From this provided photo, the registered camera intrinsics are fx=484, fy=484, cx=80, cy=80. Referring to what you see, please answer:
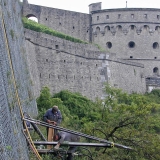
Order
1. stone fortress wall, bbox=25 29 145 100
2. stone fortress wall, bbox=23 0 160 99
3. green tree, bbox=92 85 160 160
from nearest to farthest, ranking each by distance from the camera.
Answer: green tree, bbox=92 85 160 160 → stone fortress wall, bbox=25 29 145 100 → stone fortress wall, bbox=23 0 160 99

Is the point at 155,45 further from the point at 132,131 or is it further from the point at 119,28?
the point at 132,131

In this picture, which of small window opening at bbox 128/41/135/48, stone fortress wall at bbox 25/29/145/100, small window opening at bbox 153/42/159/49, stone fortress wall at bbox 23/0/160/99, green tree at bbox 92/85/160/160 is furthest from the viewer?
small window opening at bbox 153/42/159/49

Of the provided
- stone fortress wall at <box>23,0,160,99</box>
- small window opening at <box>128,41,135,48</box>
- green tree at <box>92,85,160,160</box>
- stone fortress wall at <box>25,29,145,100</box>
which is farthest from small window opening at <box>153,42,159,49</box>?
green tree at <box>92,85,160,160</box>

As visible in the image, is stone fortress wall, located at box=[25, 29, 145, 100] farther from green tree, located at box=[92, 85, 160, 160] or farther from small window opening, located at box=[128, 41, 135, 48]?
small window opening, located at box=[128, 41, 135, 48]

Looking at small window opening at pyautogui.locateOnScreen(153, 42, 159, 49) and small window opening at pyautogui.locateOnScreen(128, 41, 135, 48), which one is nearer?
small window opening at pyautogui.locateOnScreen(128, 41, 135, 48)

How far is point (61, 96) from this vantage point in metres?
22.1

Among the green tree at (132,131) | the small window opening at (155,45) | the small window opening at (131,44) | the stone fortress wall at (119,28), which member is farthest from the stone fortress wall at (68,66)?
the small window opening at (155,45)

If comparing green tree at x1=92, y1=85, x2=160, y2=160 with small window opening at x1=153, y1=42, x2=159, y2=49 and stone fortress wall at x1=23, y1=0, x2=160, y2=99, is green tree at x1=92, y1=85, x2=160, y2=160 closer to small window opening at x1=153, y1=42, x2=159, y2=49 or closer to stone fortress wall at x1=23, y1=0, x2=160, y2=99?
stone fortress wall at x1=23, y1=0, x2=160, y2=99

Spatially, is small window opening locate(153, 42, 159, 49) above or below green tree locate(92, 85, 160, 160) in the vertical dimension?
above

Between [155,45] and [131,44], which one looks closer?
[131,44]

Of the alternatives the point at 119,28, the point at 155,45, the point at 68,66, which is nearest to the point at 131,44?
the point at 119,28

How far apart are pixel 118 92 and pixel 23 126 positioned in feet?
30.6

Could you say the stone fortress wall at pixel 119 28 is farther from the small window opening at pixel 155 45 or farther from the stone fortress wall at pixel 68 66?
the stone fortress wall at pixel 68 66

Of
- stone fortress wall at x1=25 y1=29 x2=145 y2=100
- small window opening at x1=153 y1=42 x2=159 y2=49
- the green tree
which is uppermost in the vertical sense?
small window opening at x1=153 y1=42 x2=159 y2=49
